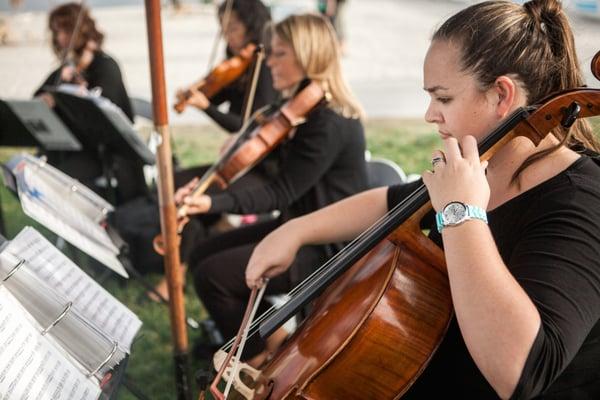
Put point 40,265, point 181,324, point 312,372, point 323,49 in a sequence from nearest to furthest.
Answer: point 312,372, point 40,265, point 181,324, point 323,49

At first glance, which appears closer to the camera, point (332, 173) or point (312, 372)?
point (312, 372)

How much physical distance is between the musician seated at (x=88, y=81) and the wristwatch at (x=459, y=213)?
2.50m

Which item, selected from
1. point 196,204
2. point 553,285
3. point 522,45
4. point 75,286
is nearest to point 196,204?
point 196,204

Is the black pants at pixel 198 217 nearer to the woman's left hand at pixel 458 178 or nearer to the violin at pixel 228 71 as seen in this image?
the violin at pixel 228 71

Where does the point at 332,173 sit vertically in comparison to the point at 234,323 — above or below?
above

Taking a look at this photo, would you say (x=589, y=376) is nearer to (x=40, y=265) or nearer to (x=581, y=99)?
(x=581, y=99)

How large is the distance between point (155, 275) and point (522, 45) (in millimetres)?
2401

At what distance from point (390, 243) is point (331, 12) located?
286 inches

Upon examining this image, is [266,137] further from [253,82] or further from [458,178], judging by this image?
[458,178]

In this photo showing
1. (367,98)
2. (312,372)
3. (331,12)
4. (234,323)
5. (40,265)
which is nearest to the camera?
(312,372)

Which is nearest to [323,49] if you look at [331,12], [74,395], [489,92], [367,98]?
[489,92]

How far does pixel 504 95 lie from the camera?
1216mm

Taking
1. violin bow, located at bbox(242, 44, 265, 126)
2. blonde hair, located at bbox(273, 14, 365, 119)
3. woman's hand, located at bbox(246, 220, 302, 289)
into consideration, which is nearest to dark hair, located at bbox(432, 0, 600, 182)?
woman's hand, located at bbox(246, 220, 302, 289)

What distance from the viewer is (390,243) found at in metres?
1.29
